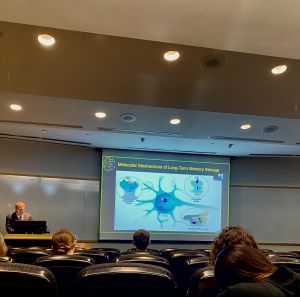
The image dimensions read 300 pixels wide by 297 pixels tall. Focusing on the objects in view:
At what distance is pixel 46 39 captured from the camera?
3982 millimetres

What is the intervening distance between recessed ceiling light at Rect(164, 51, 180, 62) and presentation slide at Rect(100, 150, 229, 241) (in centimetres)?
447

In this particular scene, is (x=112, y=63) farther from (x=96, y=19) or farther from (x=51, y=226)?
(x=51, y=226)

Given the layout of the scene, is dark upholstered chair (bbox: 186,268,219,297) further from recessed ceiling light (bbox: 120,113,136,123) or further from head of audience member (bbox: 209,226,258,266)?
recessed ceiling light (bbox: 120,113,136,123)

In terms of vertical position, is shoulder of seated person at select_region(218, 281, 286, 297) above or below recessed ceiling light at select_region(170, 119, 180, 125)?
below

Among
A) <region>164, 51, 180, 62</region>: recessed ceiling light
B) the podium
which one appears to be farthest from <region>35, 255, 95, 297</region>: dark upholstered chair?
the podium

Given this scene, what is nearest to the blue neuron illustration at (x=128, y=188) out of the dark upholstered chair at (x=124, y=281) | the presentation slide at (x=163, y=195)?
the presentation slide at (x=163, y=195)

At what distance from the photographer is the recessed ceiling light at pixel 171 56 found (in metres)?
4.24

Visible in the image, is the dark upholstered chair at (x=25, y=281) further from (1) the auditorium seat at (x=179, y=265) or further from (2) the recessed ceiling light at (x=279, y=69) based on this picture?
(2) the recessed ceiling light at (x=279, y=69)

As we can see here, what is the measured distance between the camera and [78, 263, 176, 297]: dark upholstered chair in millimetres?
1456

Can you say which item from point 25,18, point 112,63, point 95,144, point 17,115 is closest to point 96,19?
point 25,18

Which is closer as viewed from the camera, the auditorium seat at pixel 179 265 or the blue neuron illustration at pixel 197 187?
the auditorium seat at pixel 179 265

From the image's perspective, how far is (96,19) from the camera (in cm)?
326

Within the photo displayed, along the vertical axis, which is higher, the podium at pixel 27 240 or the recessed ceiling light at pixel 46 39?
the recessed ceiling light at pixel 46 39

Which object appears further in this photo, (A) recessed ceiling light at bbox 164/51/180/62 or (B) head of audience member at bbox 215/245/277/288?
(A) recessed ceiling light at bbox 164/51/180/62
